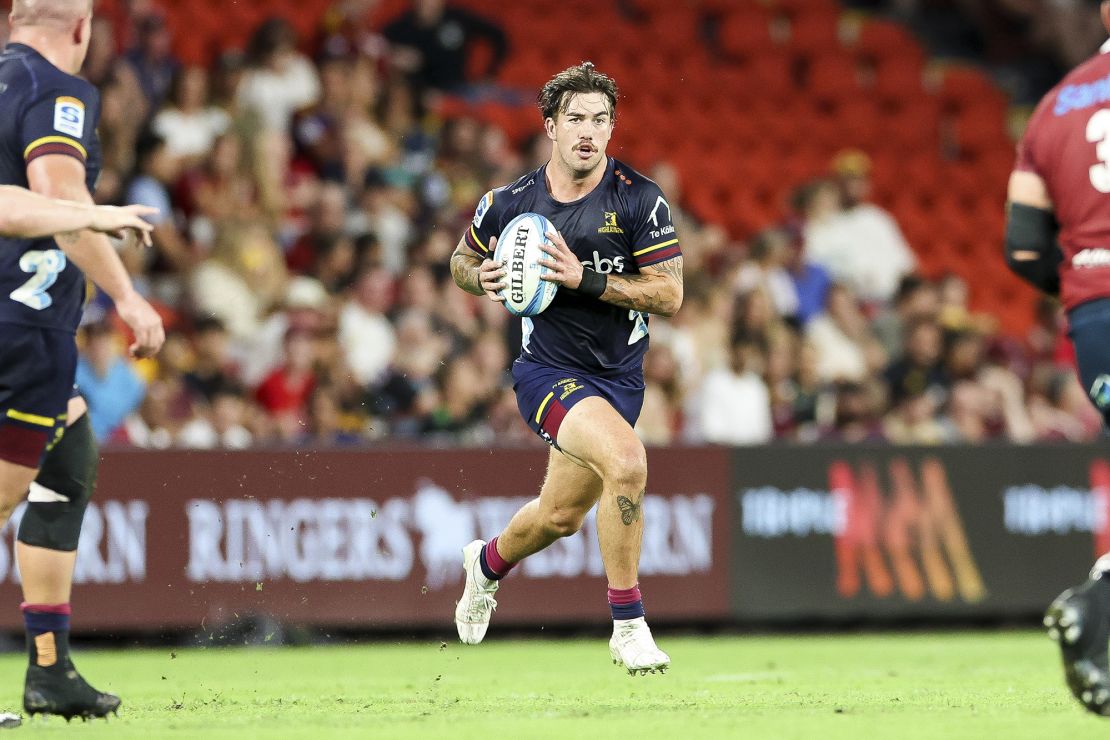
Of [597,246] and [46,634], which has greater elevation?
[597,246]

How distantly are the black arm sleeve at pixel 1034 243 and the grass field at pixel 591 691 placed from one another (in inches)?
65.5

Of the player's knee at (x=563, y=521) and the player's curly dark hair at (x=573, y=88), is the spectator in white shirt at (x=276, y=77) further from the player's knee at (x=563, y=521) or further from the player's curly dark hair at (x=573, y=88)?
the player's knee at (x=563, y=521)

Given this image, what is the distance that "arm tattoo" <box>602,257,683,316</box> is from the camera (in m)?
8.22

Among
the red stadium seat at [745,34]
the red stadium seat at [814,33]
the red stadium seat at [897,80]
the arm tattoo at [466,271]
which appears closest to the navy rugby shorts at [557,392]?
the arm tattoo at [466,271]

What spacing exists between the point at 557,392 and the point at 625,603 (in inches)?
41.2

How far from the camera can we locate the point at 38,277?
265 inches

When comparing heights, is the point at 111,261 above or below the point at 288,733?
above

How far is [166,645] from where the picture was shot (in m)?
12.4

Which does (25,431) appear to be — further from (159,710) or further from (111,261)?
(159,710)

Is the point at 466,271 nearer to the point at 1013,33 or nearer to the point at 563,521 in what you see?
the point at 563,521

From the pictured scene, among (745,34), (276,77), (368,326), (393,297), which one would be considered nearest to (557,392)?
(368,326)

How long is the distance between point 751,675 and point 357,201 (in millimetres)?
6757

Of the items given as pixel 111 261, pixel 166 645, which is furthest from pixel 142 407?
pixel 111 261

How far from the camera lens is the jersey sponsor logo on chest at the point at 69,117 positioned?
657 centimetres
